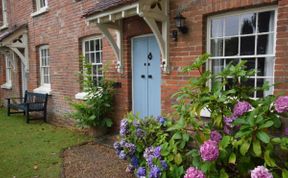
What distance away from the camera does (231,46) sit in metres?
4.07

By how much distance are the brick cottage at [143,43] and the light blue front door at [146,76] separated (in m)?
0.02

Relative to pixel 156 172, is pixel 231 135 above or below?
above

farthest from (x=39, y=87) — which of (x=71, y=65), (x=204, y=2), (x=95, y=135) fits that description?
(x=204, y=2)

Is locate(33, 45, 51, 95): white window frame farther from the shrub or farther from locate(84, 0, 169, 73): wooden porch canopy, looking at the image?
locate(84, 0, 169, 73): wooden porch canopy

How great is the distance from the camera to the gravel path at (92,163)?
4.26 metres

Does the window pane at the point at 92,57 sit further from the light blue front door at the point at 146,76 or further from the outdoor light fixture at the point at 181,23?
the outdoor light fixture at the point at 181,23

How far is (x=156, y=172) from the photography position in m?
3.29

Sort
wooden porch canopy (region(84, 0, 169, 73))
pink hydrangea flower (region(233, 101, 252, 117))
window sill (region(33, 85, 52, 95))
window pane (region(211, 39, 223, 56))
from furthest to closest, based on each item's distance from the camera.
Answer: window sill (region(33, 85, 52, 95)) → wooden porch canopy (region(84, 0, 169, 73)) → window pane (region(211, 39, 223, 56)) → pink hydrangea flower (region(233, 101, 252, 117))

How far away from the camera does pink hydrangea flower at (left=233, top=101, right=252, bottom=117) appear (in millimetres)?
2809

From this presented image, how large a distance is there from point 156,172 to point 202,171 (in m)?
0.72

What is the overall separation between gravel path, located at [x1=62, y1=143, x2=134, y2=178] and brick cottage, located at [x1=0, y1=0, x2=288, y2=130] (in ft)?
3.61

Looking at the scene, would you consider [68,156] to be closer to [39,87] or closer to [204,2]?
[204,2]

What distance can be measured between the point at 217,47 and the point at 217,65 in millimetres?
306

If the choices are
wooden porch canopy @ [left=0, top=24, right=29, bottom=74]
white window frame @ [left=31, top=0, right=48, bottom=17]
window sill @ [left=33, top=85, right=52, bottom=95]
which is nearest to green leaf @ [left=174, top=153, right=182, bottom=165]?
window sill @ [left=33, top=85, right=52, bottom=95]
